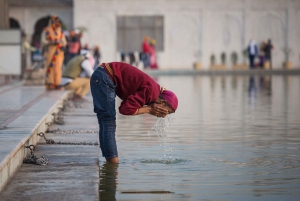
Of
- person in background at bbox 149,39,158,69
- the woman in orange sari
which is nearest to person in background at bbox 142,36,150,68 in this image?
person in background at bbox 149,39,158,69

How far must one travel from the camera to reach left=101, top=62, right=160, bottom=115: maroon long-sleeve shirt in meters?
7.95

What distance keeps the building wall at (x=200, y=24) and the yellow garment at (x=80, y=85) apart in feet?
88.7

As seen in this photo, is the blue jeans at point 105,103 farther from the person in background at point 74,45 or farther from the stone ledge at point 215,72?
the stone ledge at point 215,72

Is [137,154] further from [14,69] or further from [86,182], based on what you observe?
[14,69]

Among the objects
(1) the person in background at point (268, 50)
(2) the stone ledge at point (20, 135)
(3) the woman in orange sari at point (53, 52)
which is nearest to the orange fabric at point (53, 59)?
(3) the woman in orange sari at point (53, 52)

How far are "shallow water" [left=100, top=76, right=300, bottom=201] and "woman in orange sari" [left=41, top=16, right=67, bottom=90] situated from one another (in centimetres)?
418

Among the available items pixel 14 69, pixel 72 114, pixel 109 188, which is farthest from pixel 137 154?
pixel 14 69

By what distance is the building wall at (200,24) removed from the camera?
46406 millimetres

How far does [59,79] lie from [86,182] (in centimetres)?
1246

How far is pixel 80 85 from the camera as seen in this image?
63.0ft

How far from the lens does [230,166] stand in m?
8.45

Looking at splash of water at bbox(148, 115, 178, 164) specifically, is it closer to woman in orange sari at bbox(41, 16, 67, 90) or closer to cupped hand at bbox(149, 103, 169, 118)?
cupped hand at bbox(149, 103, 169, 118)

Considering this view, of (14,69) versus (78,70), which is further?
(14,69)

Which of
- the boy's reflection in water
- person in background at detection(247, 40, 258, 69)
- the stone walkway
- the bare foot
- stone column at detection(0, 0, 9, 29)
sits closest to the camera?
the stone walkway
